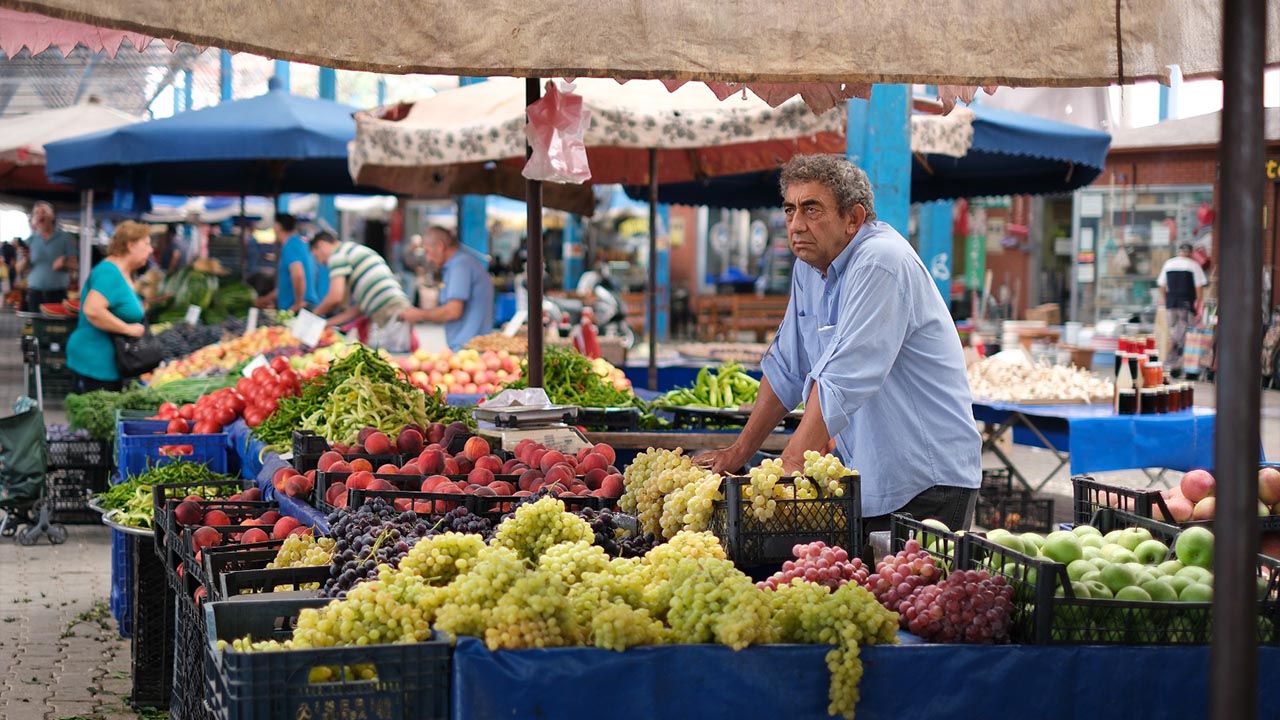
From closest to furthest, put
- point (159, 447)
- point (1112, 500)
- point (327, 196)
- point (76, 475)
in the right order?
point (1112, 500)
point (159, 447)
point (76, 475)
point (327, 196)

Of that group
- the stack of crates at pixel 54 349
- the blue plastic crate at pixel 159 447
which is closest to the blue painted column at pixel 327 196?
the stack of crates at pixel 54 349

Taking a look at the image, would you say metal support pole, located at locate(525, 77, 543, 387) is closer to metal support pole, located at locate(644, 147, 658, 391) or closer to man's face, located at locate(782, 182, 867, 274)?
man's face, located at locate(782, 182, 867, 274)

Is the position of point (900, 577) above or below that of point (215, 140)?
below

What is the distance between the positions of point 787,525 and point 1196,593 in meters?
0.98

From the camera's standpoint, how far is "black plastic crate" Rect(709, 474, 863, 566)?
3391 millimetres

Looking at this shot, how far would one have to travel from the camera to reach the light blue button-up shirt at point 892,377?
3.95 meters

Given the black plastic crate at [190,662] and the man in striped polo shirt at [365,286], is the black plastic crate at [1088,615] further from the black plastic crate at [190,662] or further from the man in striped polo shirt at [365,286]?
the man in striped polo shirt at [365,286]

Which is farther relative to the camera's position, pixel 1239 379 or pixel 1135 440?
pixel 1135 440

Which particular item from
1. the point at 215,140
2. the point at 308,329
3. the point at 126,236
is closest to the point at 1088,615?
the point at 308,329

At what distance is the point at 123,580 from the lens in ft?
19.9

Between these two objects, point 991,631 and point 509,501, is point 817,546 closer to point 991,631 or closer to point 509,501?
point 991,631

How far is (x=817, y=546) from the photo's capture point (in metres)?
3.19

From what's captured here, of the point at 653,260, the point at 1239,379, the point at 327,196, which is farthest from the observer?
the point at 327,196

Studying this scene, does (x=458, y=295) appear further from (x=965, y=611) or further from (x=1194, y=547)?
(x=965, y=611)
